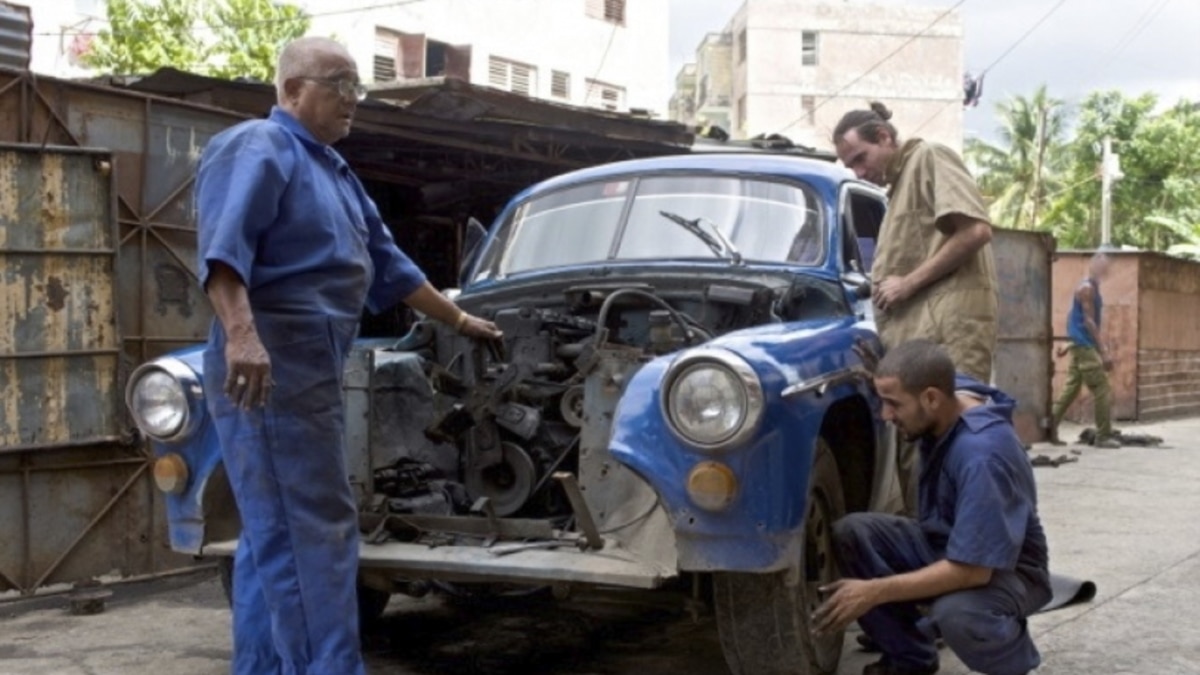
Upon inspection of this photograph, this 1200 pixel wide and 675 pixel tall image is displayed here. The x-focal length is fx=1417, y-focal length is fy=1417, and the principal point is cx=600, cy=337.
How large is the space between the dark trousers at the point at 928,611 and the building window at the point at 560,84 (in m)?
24.2

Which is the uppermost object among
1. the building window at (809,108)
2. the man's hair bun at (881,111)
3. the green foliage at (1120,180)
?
the building window at (809,108)

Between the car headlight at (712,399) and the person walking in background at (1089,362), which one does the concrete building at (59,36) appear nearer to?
the person walking in background at (1089,362)

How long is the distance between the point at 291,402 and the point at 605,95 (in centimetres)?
2586

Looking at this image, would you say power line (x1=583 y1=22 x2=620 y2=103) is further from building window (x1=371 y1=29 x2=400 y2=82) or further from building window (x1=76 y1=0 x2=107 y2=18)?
building window (x1=76 y1=0 x2=107 y2=18)

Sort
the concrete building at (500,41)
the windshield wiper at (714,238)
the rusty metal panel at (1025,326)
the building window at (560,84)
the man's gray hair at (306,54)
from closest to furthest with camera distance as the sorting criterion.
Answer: the man's gray hair at (306,54) < the windshield wiper at (714,238) < the rusty metal panel at (1025,326) < the concrete building at (500,41) < the building window at (560,84)

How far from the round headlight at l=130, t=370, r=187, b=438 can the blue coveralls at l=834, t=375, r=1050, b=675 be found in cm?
211

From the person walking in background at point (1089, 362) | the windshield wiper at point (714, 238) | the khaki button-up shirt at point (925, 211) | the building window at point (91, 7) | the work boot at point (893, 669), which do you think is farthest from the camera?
the building window at point (91, 7)

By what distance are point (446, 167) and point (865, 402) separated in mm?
7122

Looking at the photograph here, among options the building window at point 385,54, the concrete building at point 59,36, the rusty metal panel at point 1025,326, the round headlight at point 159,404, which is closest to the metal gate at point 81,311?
the round headlight at point 159,404

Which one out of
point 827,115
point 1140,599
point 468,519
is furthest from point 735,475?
point 827,115

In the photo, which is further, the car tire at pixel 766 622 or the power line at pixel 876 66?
the power line at pixel 876 66

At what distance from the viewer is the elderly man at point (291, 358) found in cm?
345

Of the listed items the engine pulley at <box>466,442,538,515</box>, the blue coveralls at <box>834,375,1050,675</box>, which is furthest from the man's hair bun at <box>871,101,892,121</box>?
the engine pulley at <box>466,442,538,515</box>

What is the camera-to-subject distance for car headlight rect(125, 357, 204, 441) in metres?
4.55
